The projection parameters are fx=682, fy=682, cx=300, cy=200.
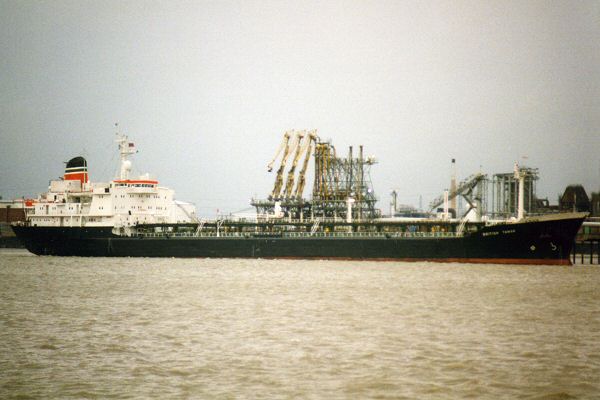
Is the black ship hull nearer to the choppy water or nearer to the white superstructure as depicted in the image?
the white superstructure

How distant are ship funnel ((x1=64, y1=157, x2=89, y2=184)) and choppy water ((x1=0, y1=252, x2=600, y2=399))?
27.5 m

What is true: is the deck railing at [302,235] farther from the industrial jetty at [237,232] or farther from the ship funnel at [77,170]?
the ship funnel at [77,170]

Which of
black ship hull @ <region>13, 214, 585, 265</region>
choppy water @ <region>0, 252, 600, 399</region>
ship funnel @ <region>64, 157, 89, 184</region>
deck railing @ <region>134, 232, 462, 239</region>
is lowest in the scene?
choppy water @ <region>0, 252, 600, 399</region>

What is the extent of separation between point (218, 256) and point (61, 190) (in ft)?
53.2

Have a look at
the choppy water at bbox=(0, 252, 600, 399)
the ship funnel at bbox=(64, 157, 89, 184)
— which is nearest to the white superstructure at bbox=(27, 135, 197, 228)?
the ship funnel at bbox=(64, 157, 89, 184)

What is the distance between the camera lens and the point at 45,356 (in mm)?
16281

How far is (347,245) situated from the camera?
166ft

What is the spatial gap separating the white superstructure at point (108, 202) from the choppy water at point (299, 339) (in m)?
22.9

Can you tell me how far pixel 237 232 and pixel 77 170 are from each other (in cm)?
1653

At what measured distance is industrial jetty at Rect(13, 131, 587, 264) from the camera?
45156mm

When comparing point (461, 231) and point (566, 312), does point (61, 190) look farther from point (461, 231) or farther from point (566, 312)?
point (566, 312)

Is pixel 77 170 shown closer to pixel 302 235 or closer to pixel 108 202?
pixel 108 202

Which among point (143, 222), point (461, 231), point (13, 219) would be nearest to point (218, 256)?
point (143, 222)

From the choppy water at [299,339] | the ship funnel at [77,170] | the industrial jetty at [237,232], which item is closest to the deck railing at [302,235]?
the industrial jetty at [237,232]
